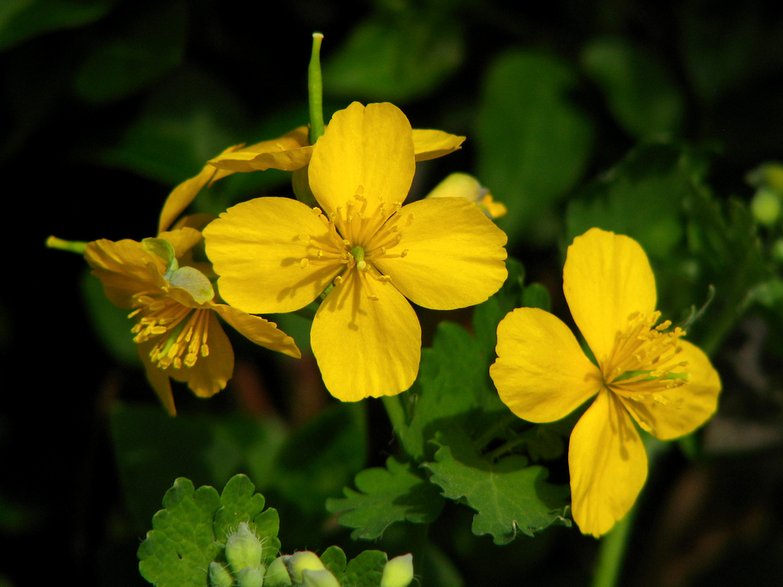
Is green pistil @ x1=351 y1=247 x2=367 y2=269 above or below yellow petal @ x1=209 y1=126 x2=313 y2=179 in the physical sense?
below

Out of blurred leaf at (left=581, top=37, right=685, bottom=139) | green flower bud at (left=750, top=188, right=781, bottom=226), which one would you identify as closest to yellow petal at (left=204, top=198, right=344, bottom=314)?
green flower bud at (left=750, top=188, right=781, bottom=226)

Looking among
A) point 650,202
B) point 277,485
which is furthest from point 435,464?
point 650,202

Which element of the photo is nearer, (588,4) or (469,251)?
(469,251)

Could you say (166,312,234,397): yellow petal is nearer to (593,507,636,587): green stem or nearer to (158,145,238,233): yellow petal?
(158,145,238,233): yellow petal

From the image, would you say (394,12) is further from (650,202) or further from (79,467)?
(79,467)

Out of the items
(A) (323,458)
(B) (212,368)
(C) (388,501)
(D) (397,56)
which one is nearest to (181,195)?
(B) (212,368)

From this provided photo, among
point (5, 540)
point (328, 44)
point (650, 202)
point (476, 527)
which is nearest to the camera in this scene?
point (476, 527)

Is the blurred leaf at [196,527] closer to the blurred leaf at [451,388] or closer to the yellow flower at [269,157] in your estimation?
the blurred leaf at [451,388]
